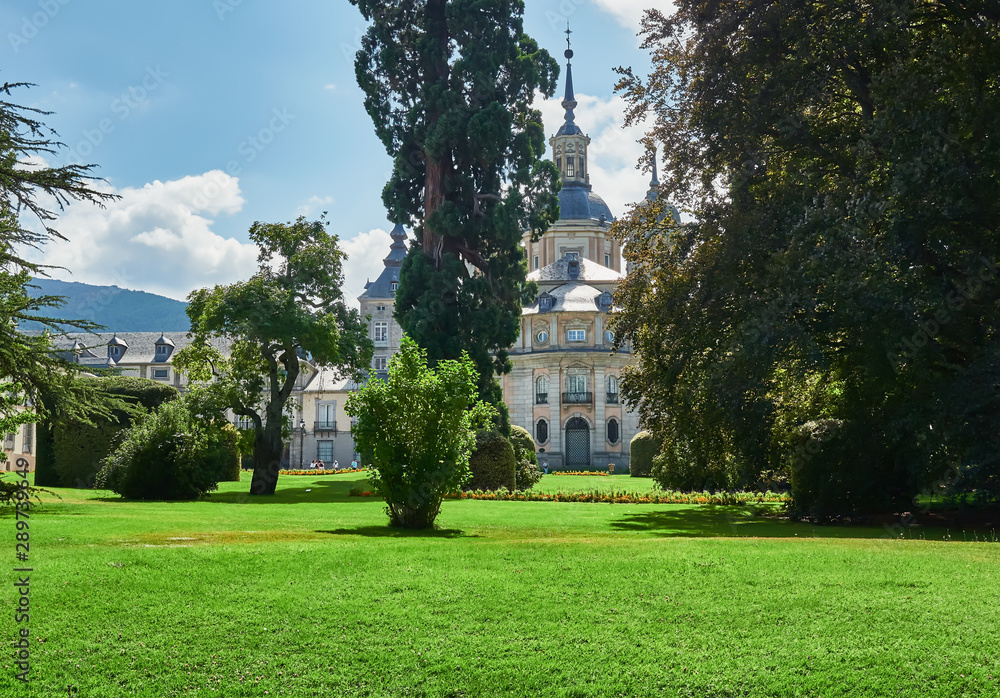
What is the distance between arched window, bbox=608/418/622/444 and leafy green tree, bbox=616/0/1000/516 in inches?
1953

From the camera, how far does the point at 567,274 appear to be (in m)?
77.3

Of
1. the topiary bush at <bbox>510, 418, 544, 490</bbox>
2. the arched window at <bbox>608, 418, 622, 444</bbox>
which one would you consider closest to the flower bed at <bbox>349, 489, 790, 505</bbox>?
the topiary bush at <bbox>510, 418, 544, 490</bbox>

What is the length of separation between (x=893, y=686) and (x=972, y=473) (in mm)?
9869

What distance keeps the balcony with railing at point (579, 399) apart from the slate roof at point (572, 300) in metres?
6.72

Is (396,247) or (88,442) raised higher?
(396,247)

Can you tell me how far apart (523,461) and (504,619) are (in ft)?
80.0

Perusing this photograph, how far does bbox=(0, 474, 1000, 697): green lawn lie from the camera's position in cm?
719

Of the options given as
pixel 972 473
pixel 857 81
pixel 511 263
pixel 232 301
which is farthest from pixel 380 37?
pixel 972 473

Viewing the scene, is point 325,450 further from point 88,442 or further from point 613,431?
point 88,442

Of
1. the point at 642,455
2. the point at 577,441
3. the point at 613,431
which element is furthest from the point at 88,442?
the point at 613,431

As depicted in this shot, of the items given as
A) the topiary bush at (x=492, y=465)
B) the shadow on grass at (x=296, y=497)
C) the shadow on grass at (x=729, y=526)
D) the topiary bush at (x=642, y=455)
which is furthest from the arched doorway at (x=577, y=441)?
the shadow on grass at (x=729, y=526)

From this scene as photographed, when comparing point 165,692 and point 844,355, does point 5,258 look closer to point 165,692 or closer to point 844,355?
point 165,692

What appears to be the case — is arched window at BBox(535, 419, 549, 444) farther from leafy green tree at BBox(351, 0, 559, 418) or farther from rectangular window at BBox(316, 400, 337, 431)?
leafy green tree at BBox(351, 0, 559, 418)

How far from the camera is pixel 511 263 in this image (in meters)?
33.7
